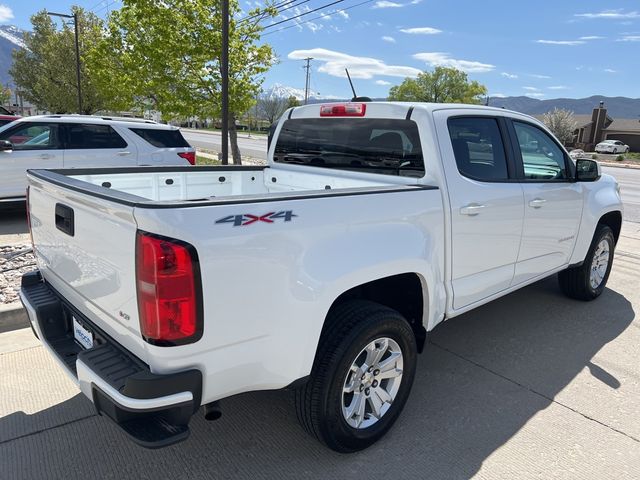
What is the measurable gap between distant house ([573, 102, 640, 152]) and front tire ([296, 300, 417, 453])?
7488 centimetres

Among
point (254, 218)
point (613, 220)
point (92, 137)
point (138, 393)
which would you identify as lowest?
point (138, 393)

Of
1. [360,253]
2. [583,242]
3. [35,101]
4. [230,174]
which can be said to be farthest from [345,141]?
[35,101]

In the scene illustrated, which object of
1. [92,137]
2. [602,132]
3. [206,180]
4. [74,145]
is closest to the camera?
[206,180]

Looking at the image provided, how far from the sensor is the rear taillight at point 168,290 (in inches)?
74.3

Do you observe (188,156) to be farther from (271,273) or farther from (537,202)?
(271,273)

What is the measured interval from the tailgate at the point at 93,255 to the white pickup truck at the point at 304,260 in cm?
1

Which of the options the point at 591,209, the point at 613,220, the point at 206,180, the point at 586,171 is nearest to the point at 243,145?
the point at 613,220

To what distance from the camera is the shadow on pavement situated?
2.62 meters

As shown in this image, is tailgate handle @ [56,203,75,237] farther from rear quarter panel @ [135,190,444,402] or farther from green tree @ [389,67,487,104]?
green tree @ [389,67,487,104]

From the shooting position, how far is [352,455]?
276 cm

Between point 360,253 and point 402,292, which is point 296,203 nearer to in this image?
point 360,253

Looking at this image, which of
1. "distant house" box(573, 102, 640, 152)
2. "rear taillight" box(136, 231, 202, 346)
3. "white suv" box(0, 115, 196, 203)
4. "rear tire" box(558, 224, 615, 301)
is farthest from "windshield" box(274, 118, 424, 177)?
"distant house" box(573, 102, 640, 152)

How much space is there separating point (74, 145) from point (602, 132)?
78.7 metres

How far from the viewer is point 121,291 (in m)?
2.11
